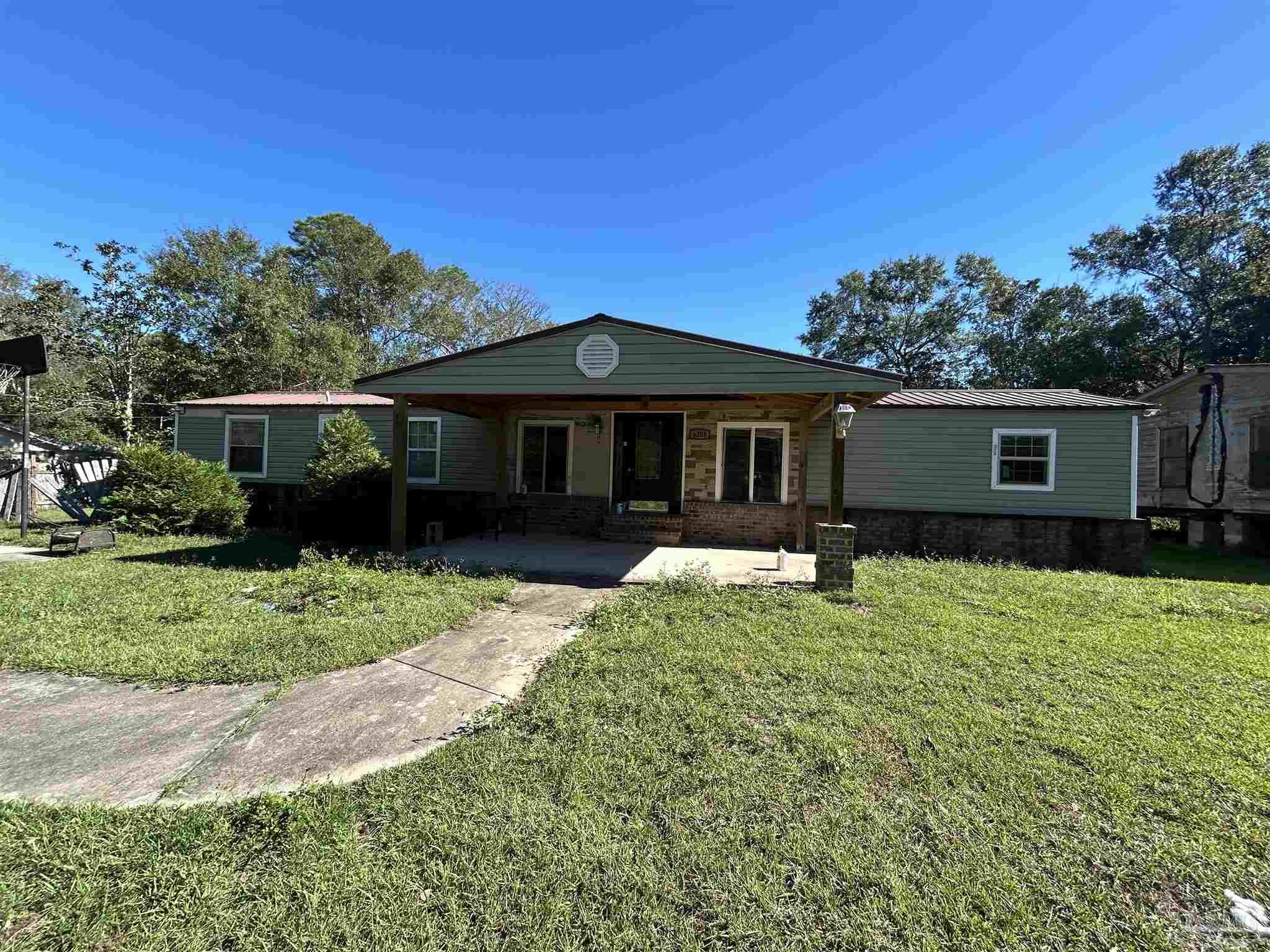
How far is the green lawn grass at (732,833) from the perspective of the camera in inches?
67.2

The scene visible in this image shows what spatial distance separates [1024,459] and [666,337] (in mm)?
7837

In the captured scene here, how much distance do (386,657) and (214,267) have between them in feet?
81.6

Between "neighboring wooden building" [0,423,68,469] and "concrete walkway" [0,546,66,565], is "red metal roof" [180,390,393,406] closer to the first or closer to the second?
"neighboring wooden building" [0,423,68,469]

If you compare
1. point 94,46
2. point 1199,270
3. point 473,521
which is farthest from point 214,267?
point 1199,270

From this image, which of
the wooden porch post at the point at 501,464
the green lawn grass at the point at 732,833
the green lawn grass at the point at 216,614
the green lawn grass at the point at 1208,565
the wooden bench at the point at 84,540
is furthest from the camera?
the wooden porch post at the point at 501,464

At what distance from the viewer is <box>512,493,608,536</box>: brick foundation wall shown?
36.4ft

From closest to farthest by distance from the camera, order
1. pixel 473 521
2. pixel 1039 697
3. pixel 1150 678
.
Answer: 1. pixel 1039 697
2. pixel 1150 678
3. pixel 473 521

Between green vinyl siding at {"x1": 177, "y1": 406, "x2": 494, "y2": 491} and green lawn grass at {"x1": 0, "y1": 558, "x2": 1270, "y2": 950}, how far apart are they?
9.16m

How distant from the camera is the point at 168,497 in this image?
9766 millimetres

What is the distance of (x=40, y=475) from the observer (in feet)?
38.0

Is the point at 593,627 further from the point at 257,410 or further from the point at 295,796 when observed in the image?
the point at 257,410

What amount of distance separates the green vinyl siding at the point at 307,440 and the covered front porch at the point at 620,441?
16 centimetres

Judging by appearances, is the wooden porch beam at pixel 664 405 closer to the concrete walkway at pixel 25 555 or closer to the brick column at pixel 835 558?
the brick column at pixel 835 558

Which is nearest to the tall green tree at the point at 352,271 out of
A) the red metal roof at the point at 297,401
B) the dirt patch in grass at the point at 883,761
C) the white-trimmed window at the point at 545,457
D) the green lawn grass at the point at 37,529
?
the red metal roof at the point at 297,401
